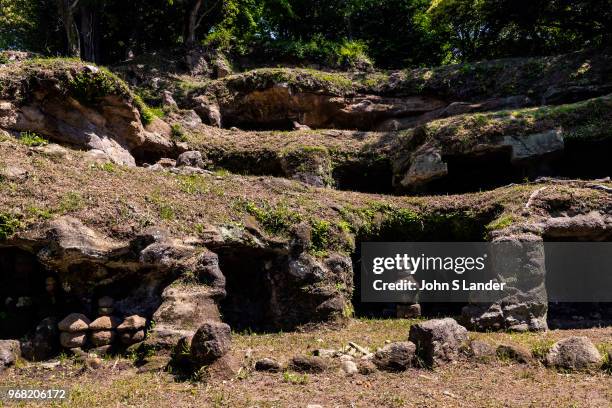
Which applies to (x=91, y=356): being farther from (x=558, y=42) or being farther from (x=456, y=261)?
(x=558, y=42)

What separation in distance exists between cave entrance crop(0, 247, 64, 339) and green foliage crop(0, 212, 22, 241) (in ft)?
4.50

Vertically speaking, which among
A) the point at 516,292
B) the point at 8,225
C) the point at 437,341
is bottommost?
the point at 437,341

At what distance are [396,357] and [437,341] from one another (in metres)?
0.87

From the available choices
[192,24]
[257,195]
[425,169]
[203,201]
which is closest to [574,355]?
[257,195]

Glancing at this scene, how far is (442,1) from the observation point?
2803 centimetres

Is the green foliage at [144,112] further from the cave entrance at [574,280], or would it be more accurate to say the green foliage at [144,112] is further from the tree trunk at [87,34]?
the cave entrance at [574,280]

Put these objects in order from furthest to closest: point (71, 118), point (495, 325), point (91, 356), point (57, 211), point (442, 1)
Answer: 1. point (442, 1)
2. point (71, 118)
3. point (495, 325)
4. point (57, 211)
5. point (91, 356)

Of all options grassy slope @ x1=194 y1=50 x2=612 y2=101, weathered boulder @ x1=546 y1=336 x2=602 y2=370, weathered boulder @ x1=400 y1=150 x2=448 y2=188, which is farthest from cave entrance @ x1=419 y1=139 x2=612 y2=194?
weathered boulder @ x1=546 y1=336 x2=602 y2=370

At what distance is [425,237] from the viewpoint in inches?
627

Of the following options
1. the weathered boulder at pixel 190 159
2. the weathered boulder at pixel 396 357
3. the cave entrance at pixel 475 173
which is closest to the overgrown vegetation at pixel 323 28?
the weathered boulder at pixel 190 159

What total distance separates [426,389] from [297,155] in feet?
44.9

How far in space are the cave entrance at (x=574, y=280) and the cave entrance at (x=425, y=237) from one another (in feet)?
7.27

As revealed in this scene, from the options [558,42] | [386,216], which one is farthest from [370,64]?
[386,216]

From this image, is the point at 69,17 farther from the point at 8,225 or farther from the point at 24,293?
the point at 24,293
